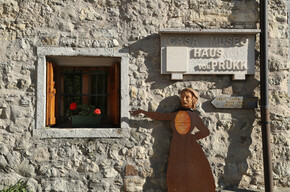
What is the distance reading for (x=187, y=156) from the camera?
3.28 metres

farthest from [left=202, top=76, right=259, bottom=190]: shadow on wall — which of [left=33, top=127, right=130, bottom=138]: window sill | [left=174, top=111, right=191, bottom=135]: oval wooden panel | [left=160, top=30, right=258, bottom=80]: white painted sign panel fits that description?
[left=33, top=127, right=130, bottom=138]: window sill

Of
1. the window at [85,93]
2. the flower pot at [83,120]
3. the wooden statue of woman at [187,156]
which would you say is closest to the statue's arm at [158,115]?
the wooden statue of woman at [187,156]

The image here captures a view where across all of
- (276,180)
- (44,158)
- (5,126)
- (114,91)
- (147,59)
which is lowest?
(276,180)

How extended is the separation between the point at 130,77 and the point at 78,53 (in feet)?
2.62

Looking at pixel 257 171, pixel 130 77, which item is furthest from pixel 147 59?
pixel 257 171

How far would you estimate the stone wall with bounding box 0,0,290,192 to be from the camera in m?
3.29

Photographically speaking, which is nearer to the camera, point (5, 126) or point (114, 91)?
point (5, 126)

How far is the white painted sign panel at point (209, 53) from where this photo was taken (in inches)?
132

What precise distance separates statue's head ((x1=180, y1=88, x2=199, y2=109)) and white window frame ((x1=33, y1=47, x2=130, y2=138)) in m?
0.78

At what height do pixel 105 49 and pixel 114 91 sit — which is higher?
pixel 105 49

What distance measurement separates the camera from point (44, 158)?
129 inches

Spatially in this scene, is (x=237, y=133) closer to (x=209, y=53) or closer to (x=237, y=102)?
(x=237, y=102)

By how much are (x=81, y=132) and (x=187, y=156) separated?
150 centimetres

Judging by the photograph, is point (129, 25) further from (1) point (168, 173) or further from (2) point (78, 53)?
(1) point (168, 173)
